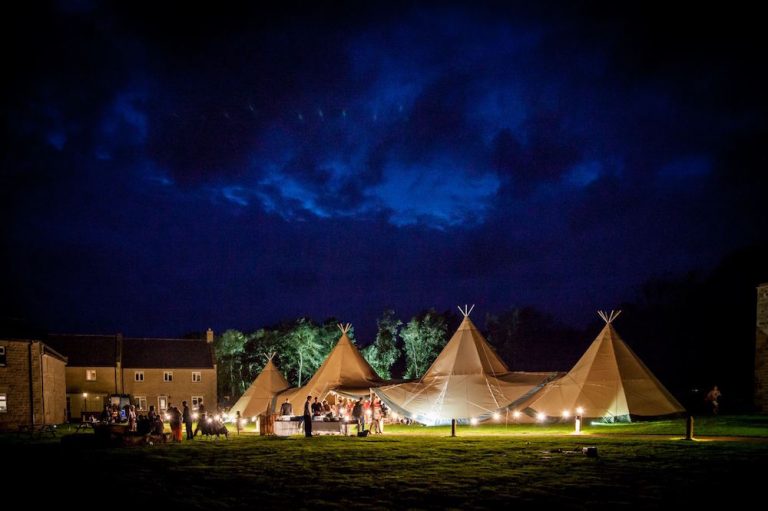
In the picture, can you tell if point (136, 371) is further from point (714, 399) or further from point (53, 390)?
point (714, 399)

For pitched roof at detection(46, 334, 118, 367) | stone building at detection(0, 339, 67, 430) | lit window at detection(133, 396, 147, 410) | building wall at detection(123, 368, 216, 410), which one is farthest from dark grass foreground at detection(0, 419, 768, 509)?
building wall at detection(123, 368, 216, 410)

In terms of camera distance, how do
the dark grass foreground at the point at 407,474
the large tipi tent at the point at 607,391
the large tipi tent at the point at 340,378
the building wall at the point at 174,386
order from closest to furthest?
the dark grass foreground at the point at 407,474, the large tipi tent at the point at 607,391, the large tipi tent at the point at 340,378, the building wall at the point at 174,386

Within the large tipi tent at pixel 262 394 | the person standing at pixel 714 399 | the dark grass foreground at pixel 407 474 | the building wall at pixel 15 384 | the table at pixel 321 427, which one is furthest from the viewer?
the large tipi tent at pixel 262 394

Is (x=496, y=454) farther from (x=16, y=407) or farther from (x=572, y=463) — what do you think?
(x=16, y=407)

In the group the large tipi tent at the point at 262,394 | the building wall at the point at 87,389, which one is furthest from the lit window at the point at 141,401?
the large tipi tent at the point at 262,394

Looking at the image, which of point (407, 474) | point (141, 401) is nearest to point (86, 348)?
point (141, 401)

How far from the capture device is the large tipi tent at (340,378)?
31766mm

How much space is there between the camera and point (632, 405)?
24.5 m

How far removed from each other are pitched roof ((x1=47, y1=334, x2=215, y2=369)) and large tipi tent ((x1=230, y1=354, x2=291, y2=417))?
21843mm

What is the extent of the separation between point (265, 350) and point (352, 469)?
5619 cm

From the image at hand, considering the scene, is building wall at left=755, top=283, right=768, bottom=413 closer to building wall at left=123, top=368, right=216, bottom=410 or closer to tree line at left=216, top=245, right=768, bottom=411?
tree line at left=216, top=245, right=768, bottom=411

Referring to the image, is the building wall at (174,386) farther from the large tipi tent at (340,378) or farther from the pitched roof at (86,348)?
the large tipi tent at (340,378)

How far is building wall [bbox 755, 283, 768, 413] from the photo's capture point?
96.9 feet

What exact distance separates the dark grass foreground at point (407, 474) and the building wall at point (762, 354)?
14267mm
